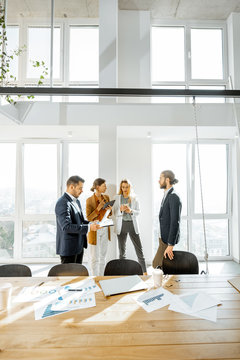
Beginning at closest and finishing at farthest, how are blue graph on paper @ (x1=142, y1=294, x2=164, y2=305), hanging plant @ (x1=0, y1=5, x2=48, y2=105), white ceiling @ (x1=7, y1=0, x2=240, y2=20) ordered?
1. blue graph on paper @ (x1=142, y1=294, x2=164, y2=305)
2. hanging plant @ (x1=0, y1=5, x2=48, y2=105)
3. white ceiling @ (x1=7, y1=0, x2=240, y2=20)

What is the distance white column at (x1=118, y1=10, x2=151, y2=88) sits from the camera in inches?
172

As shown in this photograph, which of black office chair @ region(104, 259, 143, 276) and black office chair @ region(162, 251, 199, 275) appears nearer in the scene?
black office chair @ region(104, 259, 143, 276)

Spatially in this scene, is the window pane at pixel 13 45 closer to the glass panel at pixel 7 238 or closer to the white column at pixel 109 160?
the white column at pixel 109 160

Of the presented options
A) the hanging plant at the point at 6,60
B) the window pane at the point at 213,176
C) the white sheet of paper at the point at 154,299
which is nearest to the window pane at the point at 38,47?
the hanging plant at the point at 6,60

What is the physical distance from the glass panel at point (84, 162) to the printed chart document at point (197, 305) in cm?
326

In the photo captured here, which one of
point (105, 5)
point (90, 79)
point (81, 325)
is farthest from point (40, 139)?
point (81, 325)

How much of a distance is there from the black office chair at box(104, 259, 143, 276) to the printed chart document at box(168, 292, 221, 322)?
0.56 meters

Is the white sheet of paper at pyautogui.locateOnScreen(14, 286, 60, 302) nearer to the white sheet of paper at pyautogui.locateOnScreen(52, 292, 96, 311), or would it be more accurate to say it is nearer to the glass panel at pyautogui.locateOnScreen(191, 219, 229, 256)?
the white sheet of paper at pyautogui.locateOnScreen(52, 292, 96, 311)

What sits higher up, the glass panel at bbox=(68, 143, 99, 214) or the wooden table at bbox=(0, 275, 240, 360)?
the glass panel at bbox=(68, 143, 99, 214)

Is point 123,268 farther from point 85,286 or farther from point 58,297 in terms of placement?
point 58,297

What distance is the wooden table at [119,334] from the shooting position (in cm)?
99

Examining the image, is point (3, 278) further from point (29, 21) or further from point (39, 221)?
point (29, 21)

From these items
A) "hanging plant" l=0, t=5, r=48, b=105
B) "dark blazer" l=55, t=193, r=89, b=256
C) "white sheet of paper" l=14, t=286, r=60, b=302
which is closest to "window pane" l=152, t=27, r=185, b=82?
"hanging plant" l=0, t=5, r=48, b=105

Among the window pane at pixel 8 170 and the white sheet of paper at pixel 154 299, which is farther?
the window pane at pixel 8 170
